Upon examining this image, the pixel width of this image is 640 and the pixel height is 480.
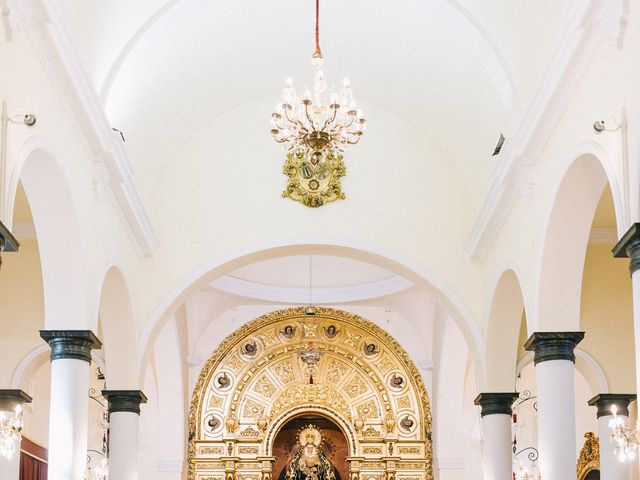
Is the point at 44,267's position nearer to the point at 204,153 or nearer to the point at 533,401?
the point at 204,153

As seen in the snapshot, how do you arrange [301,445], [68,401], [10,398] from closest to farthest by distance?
[68,401] → [10,398] → [301,445]

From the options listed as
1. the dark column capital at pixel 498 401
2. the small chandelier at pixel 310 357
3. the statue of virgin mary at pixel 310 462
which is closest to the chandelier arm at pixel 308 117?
the dark column capital at pixel 498 401

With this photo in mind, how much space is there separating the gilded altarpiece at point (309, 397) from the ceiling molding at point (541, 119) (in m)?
7.11

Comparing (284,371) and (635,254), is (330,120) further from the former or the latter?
(284,371)

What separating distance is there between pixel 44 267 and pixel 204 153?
16.1ft

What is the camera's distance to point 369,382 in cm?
2222

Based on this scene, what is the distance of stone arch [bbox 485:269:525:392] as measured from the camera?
1470 cm

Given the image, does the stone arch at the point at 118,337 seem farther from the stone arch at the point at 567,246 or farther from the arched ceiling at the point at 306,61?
the stone arch at the point at 567,246

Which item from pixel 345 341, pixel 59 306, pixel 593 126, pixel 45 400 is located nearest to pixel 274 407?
pixel 345 341

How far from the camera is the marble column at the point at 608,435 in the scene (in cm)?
1451

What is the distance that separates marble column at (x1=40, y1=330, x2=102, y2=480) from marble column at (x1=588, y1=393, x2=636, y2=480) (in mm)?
6533

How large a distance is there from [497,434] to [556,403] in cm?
342

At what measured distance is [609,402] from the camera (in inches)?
583

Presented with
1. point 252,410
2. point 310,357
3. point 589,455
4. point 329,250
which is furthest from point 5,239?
point 252,410
